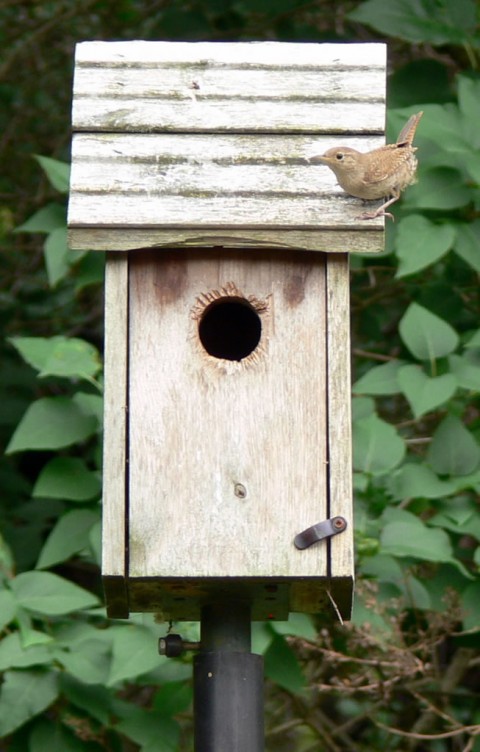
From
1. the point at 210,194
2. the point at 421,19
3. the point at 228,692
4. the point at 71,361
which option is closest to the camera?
the point at 228,692

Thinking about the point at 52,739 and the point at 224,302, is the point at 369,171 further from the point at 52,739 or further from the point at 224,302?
the point at 52,739

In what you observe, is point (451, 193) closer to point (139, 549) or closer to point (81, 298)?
point (139, 549)

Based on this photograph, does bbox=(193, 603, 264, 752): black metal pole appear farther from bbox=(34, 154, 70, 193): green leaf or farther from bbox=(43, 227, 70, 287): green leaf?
bbox=(34, 154, 70, 193): green leaf

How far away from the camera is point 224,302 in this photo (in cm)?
275

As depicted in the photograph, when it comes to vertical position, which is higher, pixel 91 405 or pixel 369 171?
pixel 369 171

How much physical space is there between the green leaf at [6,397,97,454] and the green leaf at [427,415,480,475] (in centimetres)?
83

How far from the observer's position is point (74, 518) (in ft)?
11.8

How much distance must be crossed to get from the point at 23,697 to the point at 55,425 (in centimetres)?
67

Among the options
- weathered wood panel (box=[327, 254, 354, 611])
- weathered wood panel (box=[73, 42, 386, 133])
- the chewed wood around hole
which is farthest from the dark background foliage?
weathered wood panel (box=[73, 42, 386, 133])

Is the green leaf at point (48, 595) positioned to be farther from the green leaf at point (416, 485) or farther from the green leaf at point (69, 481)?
the green leaf at point (416, 485)

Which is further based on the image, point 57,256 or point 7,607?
point 57,256

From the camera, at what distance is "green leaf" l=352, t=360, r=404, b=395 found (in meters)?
3.54

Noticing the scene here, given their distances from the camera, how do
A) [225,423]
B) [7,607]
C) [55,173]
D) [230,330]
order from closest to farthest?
1. [225,423]
2. [230,330]
3. [7,607]
4. [55,173]

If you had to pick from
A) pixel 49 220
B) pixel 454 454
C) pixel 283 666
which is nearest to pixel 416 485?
pixel 454 454
